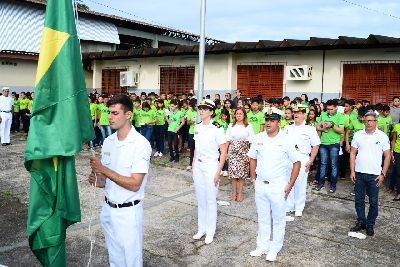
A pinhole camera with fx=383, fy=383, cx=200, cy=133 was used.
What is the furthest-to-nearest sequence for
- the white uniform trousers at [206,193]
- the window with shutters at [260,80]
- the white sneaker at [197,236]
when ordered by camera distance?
the window with shutters at [260,80] < the white sneaker at [197,236] < the white uniform trousers at [206,193]

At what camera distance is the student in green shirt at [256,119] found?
9438mm

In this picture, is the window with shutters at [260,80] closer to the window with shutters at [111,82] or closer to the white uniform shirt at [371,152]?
the window with shutters at [111,82]

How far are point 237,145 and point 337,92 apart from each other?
6.79m

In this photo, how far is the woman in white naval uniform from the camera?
548 centimetres

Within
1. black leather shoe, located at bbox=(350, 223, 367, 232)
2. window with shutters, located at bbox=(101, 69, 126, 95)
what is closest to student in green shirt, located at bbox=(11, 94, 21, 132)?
window with shutters, located at bbox=(101, 69, 126, 95)

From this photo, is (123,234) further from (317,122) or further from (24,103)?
(24,103)

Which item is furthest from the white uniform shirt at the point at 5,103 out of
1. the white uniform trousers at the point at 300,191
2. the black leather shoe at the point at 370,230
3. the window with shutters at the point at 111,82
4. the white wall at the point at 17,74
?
the black leather shoe at the point at 370,230

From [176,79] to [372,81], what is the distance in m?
8.22

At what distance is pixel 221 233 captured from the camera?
5.89 metres

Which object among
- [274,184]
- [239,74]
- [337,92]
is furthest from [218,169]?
[239,74]

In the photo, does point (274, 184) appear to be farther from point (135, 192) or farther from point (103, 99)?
point (103, 99)

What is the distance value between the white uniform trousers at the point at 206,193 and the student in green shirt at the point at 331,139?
12.5 feet

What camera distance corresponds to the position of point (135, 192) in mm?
3559

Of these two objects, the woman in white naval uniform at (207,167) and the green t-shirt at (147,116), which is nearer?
the woman in white naval uniform at (207,167)
